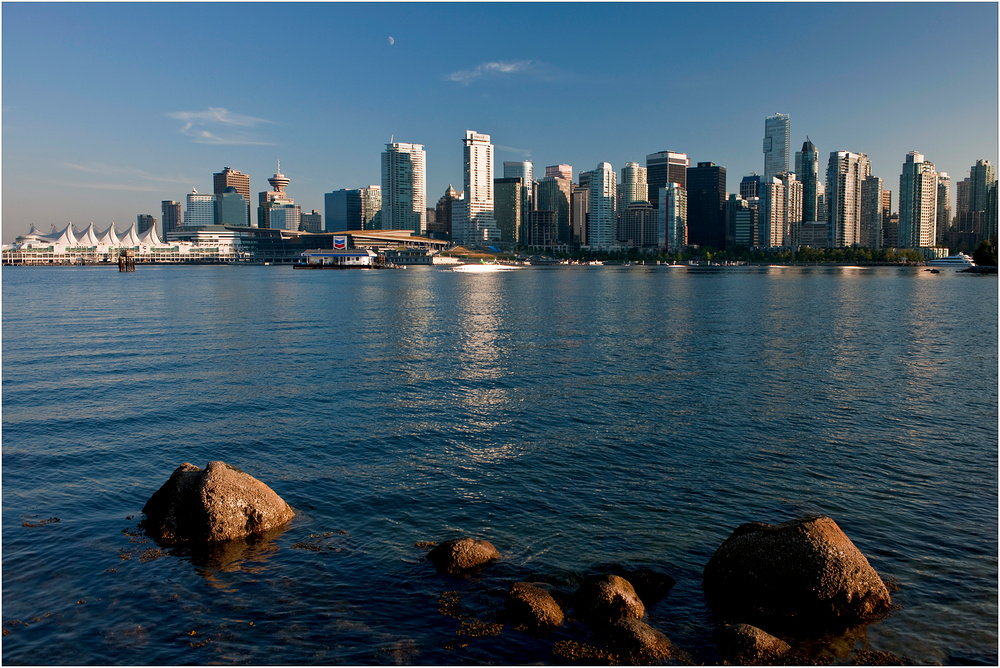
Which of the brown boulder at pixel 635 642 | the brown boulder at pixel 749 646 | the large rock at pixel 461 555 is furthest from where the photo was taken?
the large rock at pixel 461 555

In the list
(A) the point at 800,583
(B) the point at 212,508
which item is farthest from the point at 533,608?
(B) the point at 212,508

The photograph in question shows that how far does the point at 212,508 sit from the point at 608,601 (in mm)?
10453

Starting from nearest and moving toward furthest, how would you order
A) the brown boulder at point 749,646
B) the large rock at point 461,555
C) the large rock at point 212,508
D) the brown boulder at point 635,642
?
the brown boulder at point 749,646 → the brown boulder at point 635,642 → the large rock at point 461,555 → the large rock at point 212,508

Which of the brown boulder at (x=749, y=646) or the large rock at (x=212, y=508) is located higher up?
the large rock at (x=212, y=508)

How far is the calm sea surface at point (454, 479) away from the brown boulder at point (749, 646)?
0.31 metres

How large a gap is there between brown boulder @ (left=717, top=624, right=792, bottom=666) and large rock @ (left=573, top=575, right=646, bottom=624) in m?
1.71

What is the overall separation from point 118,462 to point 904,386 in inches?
→ 1476

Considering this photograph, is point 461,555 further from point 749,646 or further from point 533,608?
point 749,646

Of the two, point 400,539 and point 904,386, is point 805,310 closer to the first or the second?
point 904,386

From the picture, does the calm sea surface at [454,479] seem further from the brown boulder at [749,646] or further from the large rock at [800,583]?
the large rock at [800,583]

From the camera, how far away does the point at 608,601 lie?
12781 mm

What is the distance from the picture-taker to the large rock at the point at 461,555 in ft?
48.6

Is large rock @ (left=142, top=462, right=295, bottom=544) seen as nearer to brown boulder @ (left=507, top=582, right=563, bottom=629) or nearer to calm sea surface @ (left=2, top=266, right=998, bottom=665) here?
calm sea surface @ (left=2, top=266, right=998, bottom=665)

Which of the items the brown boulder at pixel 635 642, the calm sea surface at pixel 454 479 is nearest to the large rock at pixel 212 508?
the calm sea surface at pixel 454 479
